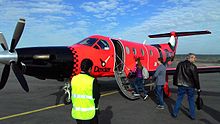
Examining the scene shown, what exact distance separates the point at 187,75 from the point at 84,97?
430 cm

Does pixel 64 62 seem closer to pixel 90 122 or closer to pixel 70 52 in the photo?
pixel 70 52

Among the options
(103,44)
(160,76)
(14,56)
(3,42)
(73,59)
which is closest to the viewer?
(14,56)

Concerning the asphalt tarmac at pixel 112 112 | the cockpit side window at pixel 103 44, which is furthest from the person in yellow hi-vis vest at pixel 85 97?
the cockpit side window at pixel 103 44

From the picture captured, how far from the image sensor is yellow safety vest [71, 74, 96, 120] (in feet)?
15.5

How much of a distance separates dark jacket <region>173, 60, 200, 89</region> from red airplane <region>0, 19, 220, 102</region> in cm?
365

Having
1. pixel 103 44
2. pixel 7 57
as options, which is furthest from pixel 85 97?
pixel 103 44

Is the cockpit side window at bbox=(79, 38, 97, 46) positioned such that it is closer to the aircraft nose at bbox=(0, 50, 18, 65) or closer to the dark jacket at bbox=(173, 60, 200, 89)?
the aircraft nose at bbox=(0, 50, 18, 65)

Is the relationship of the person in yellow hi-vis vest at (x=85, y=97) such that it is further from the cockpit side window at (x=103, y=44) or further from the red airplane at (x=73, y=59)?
the cockpit side window at (x=103, y=44)

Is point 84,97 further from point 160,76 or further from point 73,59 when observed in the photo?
point 73,59

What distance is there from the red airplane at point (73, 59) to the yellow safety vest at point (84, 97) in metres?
4.18

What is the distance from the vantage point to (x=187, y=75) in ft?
26.1

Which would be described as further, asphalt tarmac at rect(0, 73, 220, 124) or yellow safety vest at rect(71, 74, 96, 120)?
asphalt tarmac at rect(0, 73, 220, 124)

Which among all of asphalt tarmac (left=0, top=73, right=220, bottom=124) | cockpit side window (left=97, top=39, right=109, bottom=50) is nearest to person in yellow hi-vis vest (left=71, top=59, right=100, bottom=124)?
asphalt tarmac (left=0, top=73, right=220, bottom=124)

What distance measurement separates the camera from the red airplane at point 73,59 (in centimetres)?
893
